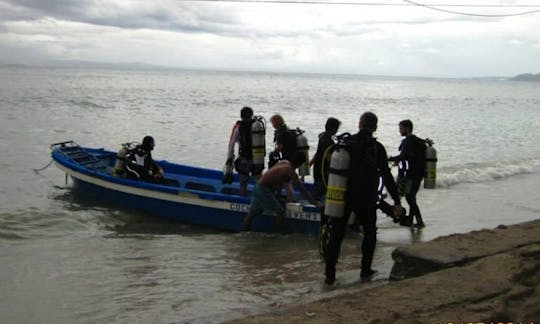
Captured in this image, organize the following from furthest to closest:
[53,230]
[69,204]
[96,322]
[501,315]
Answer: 1. [69,204]
2. [53,230]
3. [96,322]
4. [501,315]

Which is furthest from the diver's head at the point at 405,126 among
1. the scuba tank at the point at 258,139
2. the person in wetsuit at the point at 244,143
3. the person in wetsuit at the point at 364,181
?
the person in wetsuit at the point at 364,181

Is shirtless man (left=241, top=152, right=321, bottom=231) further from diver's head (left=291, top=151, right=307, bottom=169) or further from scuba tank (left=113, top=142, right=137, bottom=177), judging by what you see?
scuba tank (left=113, top=142, right=137, bottom=177)

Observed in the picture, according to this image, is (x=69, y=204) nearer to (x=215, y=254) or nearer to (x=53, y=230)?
(x=53, y=230)

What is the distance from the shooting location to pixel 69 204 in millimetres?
11922

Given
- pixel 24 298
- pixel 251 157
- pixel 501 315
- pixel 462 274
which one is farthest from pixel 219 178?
pixel 501 315

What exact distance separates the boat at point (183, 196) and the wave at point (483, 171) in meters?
7.58

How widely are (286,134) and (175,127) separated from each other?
71.2 feet

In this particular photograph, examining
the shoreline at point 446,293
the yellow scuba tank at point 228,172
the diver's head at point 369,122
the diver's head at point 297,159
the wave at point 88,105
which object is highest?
the diver's head at point 369,122

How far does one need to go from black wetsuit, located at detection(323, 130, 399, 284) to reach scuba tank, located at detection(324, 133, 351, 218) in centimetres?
9

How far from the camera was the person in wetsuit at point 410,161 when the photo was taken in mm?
8953

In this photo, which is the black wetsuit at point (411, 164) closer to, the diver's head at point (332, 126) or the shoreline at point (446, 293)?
the diver's head at point (332, 126)

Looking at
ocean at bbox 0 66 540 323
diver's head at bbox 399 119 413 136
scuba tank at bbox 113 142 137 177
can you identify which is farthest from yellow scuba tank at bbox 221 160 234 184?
diver's head at bbox 399 119 413 136

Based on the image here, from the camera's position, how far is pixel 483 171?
18.2 meters

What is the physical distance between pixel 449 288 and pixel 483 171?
48.7ft
